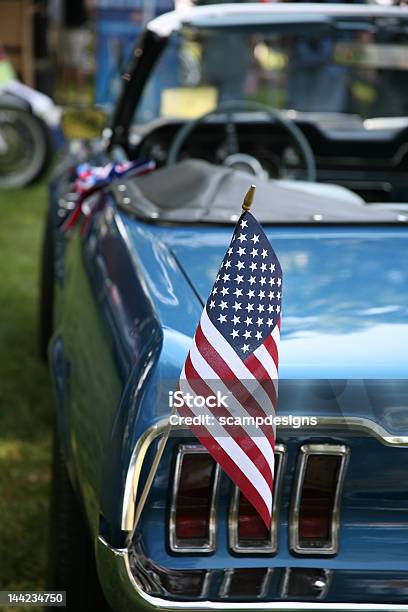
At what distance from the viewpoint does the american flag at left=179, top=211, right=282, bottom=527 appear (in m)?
1.91

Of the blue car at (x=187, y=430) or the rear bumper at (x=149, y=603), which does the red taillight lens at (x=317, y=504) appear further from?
the rear bumper at (x=149, y=603)

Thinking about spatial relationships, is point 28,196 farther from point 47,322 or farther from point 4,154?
point 47,322

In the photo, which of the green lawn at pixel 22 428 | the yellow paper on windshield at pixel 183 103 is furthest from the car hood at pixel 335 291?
the yellow paper on windshield at pixel 183 103

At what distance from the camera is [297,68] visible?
590 cm

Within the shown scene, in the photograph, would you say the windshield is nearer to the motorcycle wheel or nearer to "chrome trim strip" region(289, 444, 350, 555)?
"chrome trim strip" region(289, 444, 350, 555)

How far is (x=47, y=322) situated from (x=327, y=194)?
1853 mm

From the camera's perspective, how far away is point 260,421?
1.93 m

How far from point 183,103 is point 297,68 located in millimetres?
1490

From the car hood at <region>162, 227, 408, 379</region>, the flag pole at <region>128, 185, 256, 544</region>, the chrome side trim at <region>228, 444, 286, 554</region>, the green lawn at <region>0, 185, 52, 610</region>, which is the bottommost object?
the green lawn at <region>0, 185, 52, 610</region>

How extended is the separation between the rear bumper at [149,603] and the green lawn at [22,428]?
4.01ft

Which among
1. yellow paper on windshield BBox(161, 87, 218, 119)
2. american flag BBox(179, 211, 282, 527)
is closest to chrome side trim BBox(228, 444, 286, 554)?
american flag BBox(179, 211, 282, 527)

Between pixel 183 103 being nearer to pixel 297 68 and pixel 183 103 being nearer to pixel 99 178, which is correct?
pixel 99 178

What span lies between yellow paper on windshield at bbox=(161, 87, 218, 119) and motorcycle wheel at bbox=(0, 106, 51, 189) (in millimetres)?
4448

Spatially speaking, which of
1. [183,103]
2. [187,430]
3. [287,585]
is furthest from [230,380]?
[183,103]
